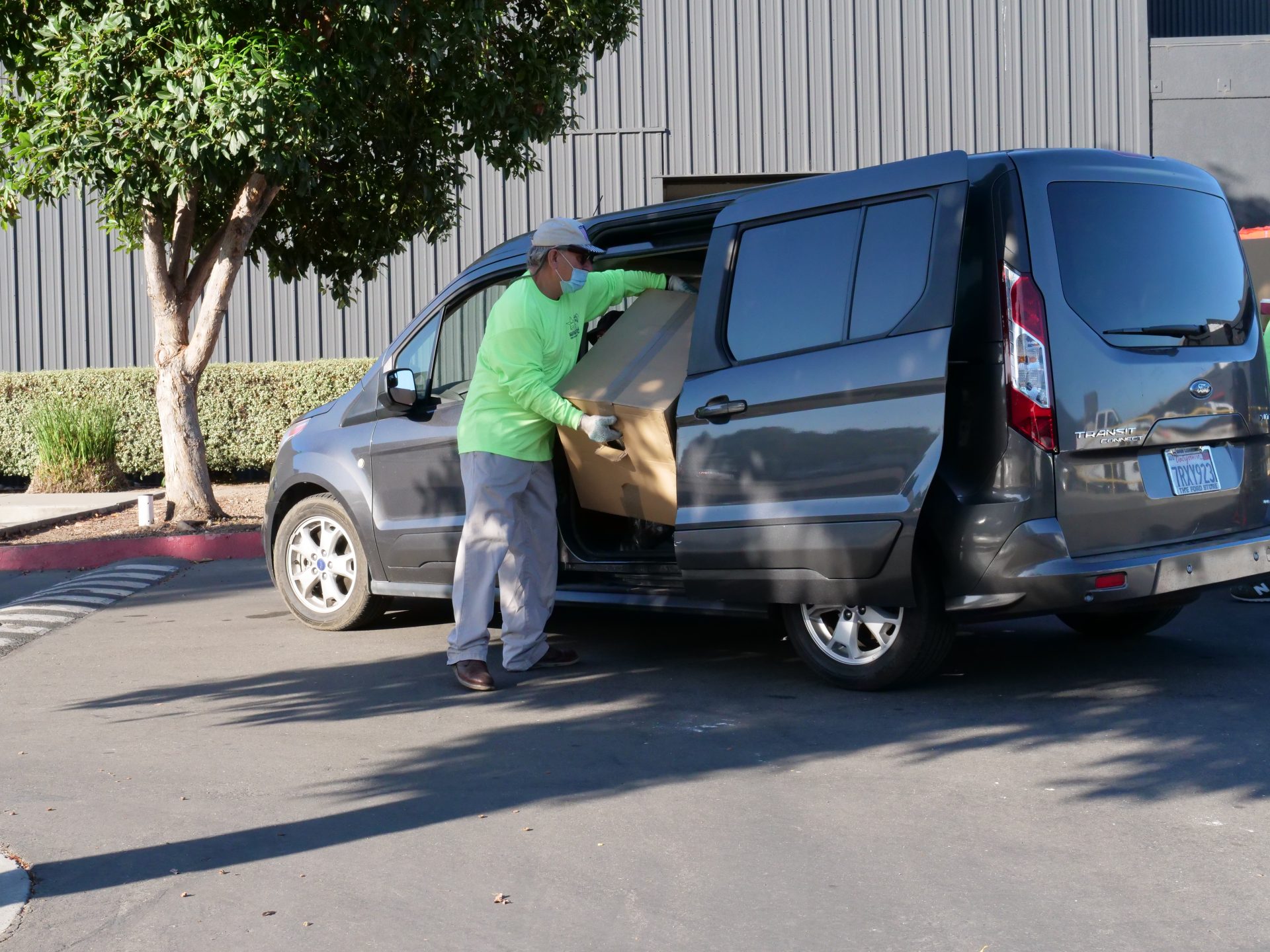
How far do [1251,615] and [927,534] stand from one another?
2842mm

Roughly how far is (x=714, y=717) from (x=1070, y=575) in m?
1.44

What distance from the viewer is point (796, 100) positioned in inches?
736

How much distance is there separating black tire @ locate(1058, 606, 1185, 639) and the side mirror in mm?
3233

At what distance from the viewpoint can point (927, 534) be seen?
18.0ft

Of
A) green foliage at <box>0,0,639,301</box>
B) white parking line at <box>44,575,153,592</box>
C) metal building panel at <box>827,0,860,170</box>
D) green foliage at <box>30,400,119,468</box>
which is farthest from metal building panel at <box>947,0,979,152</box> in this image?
white parking line at <box>44,575,153,592</box>

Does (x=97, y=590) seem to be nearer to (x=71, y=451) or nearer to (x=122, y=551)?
(x=122, y=551)

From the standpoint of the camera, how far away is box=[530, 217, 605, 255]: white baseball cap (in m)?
6.22

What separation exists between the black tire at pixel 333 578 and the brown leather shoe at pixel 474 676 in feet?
→ 4.73

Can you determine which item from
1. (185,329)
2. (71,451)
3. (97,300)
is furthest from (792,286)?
(97,300)

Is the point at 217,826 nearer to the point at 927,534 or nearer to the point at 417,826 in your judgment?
the point at 417,826

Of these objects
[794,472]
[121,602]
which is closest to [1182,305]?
[794,472]

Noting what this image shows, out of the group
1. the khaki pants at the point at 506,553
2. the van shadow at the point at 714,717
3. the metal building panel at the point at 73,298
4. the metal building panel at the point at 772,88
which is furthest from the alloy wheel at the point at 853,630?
the metal building panel at the point at 73,298

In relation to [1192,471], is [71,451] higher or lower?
higher

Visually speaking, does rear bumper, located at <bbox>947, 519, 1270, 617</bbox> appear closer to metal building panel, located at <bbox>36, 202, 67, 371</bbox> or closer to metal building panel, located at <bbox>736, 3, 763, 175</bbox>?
metal building panel, located at <bbox>736, 3, 763, 175</bbox>
